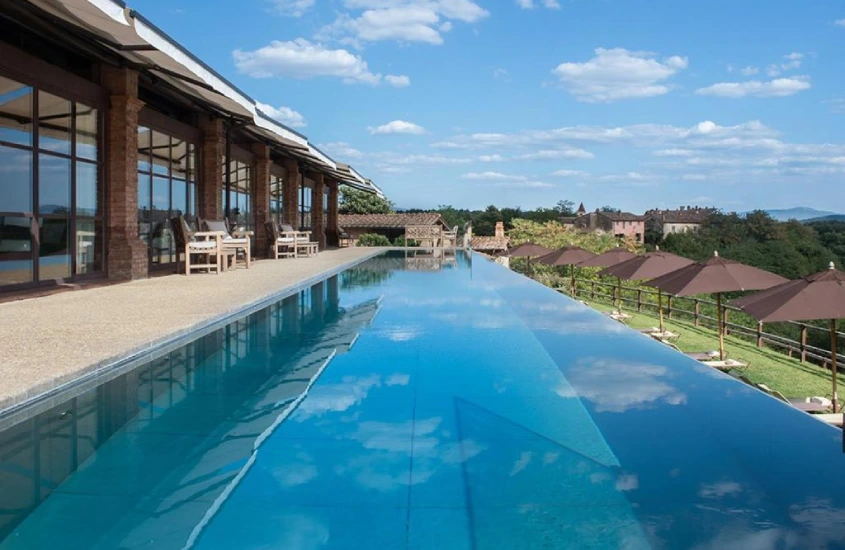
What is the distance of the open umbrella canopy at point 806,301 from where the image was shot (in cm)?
758

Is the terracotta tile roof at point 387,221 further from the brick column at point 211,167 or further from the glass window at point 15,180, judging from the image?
the glass window at point 15,180

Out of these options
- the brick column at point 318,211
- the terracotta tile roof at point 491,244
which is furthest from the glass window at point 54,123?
the terracotta tile roof at point 491,244

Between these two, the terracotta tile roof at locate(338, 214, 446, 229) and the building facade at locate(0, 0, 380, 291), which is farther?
the terracotta tile roof at locate(338, 214, 446, 229)

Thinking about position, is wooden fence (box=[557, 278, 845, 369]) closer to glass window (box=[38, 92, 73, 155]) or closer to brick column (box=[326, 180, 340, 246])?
glass window (box=[38, 92, 73, 155])

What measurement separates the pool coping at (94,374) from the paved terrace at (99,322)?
1 centimetres

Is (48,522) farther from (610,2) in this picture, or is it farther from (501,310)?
(610,2)

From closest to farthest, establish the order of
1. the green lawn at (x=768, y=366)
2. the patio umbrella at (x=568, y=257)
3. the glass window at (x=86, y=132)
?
the glass window at (x=86, y=132) → the green lawn at (x=768, y=366) → the patio umbrella at (x=568, y=257)

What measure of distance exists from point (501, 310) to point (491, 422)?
19.4ft

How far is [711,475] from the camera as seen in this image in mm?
3729

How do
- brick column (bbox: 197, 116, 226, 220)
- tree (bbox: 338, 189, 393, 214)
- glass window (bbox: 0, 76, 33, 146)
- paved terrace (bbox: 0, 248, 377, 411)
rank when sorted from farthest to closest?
tree (bbox: 338, 189, 393, 214) < brick column (bbox: 197, 116, 226, 220) < glass window (bbox: 0, 76, 33, 146) < paved terrace (bbox: 0, 248, 377, 411)

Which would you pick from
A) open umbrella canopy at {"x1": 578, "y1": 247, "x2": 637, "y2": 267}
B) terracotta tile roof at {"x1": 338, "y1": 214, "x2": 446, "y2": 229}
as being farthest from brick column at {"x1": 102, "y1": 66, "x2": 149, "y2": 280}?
terracotta tile roof at {"x1": 338, "y1": 214, "x2": 446, "y2": 229}

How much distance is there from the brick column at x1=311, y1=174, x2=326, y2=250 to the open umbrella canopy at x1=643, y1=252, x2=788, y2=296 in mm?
20127

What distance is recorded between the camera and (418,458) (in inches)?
157

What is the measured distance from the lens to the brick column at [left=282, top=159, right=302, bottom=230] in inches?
944
